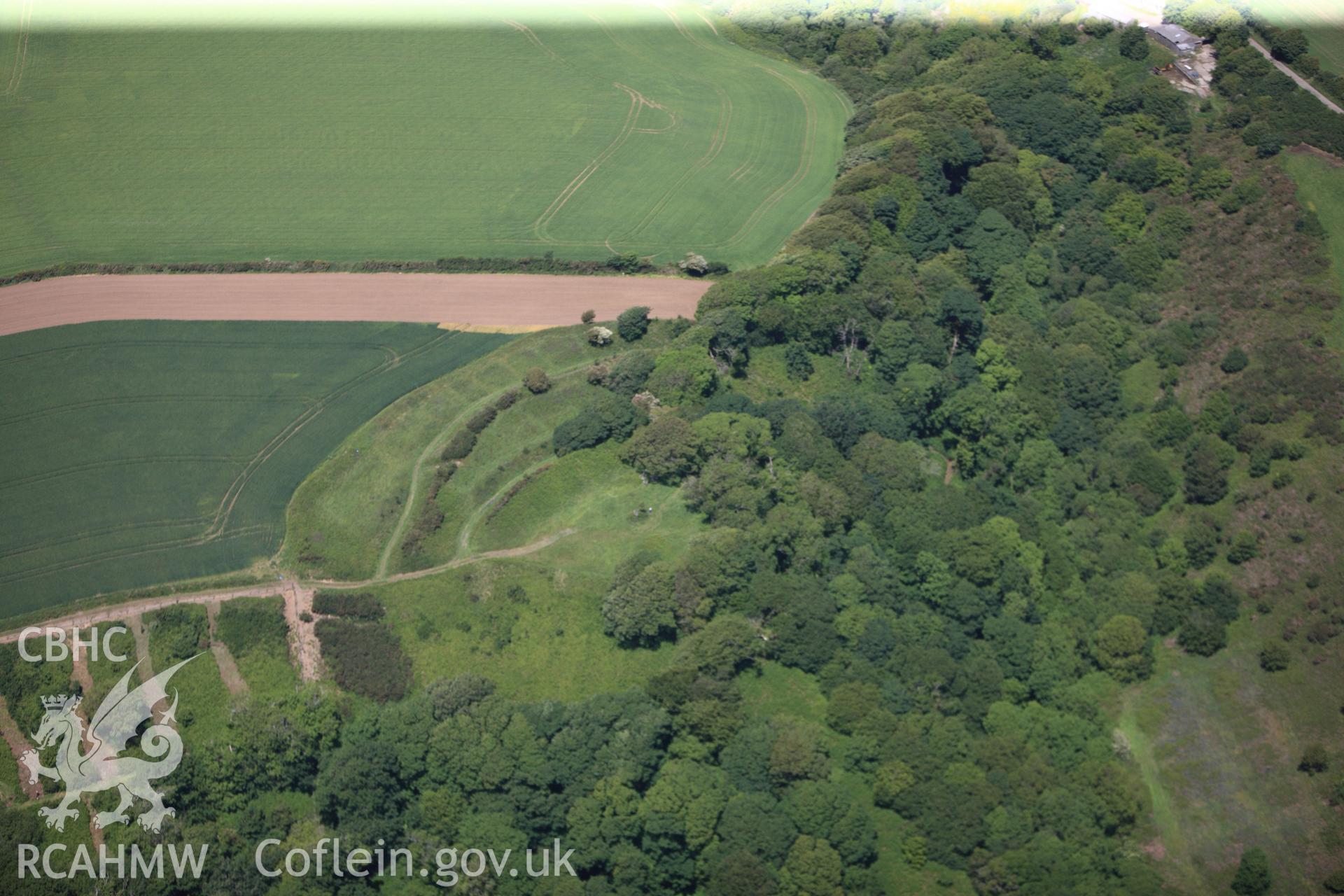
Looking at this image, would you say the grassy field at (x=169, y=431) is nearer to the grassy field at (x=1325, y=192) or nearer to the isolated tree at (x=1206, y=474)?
the isolated tree at (x=1206, y=474)

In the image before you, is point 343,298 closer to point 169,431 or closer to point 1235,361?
point 169,431

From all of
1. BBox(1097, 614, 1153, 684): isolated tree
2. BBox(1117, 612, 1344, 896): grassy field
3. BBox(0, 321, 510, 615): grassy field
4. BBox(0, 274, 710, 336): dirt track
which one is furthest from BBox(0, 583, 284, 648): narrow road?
BBox(1117, 612, 1344, 896): grassy field

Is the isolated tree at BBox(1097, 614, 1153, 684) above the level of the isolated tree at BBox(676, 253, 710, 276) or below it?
below

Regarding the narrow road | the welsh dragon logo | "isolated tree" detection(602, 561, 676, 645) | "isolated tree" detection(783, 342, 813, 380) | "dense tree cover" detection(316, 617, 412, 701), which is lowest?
the welsh dragon logo

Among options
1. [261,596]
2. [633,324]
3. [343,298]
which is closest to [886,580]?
[633,324]

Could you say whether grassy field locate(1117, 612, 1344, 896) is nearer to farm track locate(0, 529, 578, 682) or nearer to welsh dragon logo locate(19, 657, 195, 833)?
farm track locate(0, 529, 578, 682)

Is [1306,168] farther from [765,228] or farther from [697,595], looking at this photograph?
[697,595]

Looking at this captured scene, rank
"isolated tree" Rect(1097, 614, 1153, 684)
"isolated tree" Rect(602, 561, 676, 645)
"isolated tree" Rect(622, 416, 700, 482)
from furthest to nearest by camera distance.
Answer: "isolated tree" Rect(622, 416, 700, 482), "isolated tree" Rect(1097, 614, 1153, 684), "isolated tree" Rect(602, 561, 676, 645)
